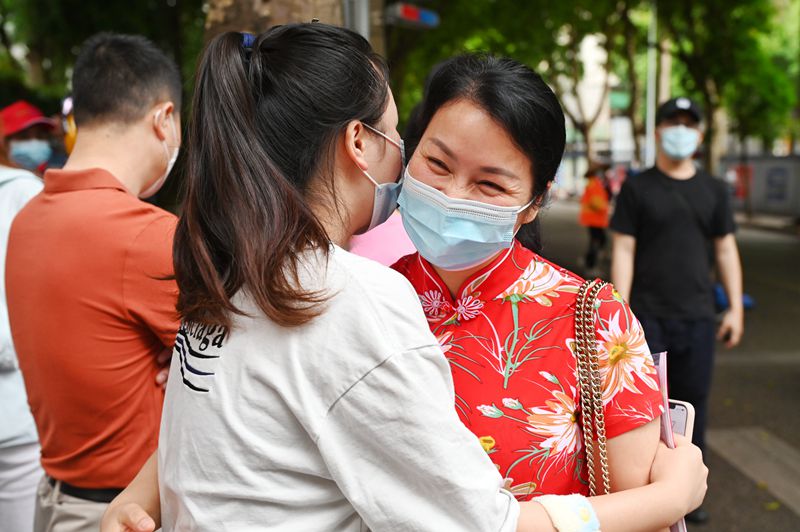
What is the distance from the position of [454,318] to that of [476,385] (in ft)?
A: 0.51

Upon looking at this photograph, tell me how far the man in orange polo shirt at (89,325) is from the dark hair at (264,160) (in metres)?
0.63

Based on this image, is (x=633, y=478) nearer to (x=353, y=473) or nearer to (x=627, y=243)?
(x=353, y=473)

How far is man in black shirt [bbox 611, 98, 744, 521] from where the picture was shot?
3.83m

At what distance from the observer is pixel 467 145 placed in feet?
4.67

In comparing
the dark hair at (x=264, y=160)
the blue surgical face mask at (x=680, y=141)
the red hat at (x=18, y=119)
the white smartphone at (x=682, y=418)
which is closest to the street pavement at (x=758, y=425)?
the white smartphone at (x=682, y=418)

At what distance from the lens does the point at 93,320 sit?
183cm

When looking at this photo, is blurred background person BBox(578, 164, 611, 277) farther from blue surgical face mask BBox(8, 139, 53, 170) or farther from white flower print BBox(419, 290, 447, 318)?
white flower print BBox(419, 290, 447, 318)

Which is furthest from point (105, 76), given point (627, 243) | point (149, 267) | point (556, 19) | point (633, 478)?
point (556, 19)

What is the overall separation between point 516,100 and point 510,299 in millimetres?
376

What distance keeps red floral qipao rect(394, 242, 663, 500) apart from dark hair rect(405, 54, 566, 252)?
0.85 feet

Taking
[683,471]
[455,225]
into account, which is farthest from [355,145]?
[683,471]

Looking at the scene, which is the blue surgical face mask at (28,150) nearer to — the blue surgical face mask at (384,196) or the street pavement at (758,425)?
the street pavement at (758,425)

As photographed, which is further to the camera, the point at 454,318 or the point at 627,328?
the point at 454,318

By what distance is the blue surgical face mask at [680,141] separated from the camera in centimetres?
387
